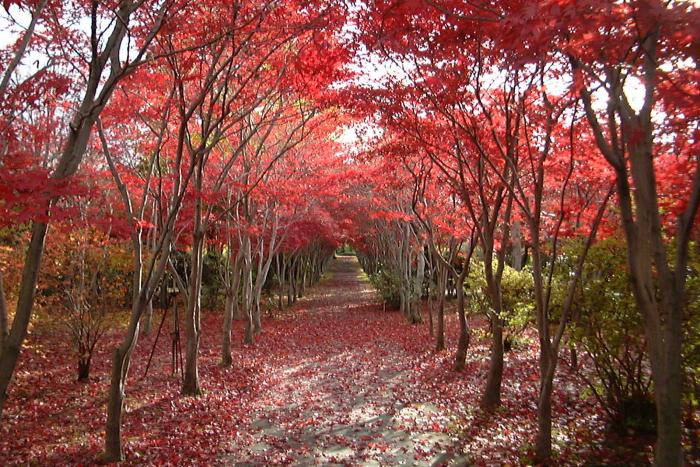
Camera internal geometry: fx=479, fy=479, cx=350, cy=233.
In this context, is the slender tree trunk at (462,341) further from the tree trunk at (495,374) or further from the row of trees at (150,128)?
the row of trees at (150,128)

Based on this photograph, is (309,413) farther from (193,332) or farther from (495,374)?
(495,374)

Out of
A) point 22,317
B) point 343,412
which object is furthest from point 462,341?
point 22,317

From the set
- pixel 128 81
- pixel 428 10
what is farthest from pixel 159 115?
pixel 428 10

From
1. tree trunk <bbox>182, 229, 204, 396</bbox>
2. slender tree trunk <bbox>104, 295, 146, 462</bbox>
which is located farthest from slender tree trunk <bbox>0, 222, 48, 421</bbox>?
tree trunk <bbox>182, 229, 204, 396</bbox>

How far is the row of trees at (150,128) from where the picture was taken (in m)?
4.63

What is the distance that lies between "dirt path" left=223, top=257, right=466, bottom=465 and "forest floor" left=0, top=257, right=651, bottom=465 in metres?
0.03

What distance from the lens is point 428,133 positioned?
8891mm

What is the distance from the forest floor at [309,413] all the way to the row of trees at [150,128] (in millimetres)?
921

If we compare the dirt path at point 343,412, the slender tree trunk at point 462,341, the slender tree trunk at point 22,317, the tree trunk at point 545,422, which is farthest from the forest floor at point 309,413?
the slender tree trunk at point 22,317

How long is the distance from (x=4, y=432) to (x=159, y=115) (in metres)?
5.66

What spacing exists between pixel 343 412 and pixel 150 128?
6219 millimetres

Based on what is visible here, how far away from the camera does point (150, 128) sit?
884 cm

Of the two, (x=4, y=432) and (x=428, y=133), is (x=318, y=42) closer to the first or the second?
(x=428, y=133)

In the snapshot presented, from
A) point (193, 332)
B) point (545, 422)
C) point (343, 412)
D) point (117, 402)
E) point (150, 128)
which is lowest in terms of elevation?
point (343, 412)
